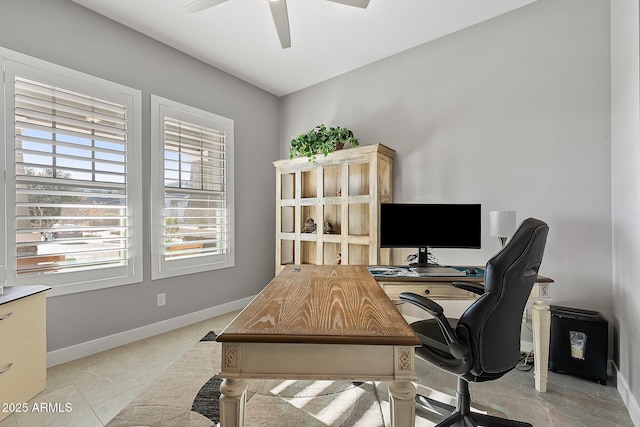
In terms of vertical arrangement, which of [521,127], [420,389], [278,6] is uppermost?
[278,6]

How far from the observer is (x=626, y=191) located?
1.84 metres

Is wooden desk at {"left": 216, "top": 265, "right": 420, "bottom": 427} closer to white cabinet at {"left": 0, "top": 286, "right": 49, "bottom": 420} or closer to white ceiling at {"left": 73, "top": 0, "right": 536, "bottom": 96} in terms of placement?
white cabinet at {"left": 0, "top": 286, "right": 49, "bottom": 420}

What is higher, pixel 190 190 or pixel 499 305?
pixel 190 190

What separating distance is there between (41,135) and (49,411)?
1.92 meters

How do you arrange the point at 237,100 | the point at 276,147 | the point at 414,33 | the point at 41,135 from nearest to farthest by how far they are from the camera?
the point at 41,135 → the point at 414,33 → the point at 237,100 → the point at 276,147

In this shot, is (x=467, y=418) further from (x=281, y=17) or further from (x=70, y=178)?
(x=70, y=178)

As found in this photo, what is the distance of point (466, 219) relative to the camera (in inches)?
91.8

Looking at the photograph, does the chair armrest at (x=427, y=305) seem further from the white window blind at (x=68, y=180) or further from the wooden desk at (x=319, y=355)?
the white window blind at (x=68, y=180)

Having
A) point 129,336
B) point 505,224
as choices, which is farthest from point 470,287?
point 129,336

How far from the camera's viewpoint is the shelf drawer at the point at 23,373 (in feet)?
5.63

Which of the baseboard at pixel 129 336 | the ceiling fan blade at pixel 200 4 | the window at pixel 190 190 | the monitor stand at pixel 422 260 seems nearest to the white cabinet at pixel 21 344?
the baseboard at pixel 129 336

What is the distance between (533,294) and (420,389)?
1.00m

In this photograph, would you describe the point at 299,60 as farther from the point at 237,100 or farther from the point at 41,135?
the point at 41,135

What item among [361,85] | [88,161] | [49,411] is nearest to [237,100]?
[361,85]
